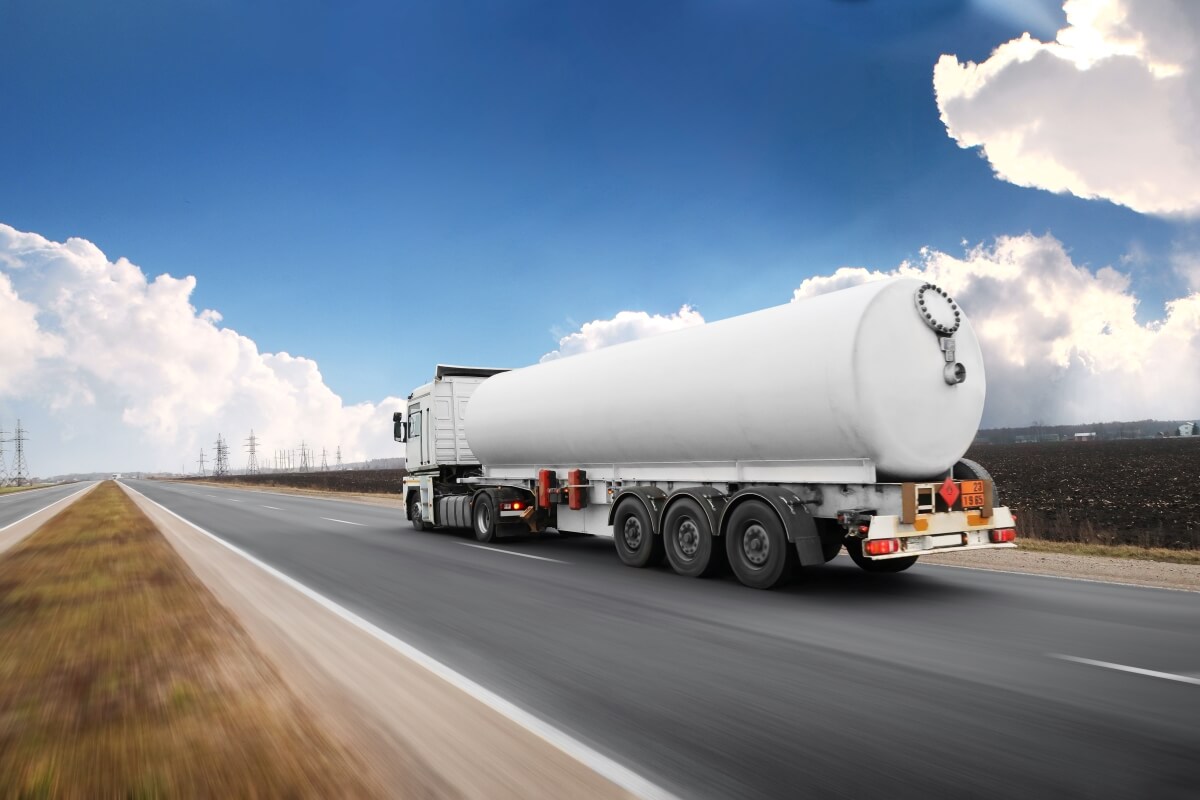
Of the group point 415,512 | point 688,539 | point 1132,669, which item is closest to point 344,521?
point 415,512

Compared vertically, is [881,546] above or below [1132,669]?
above

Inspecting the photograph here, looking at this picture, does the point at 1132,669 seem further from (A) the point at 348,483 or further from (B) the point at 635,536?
(A) the point at 348,483

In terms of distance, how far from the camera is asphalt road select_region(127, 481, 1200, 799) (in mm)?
3459

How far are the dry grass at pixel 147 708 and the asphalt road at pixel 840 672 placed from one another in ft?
4.18

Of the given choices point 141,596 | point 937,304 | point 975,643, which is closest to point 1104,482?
point 937,304

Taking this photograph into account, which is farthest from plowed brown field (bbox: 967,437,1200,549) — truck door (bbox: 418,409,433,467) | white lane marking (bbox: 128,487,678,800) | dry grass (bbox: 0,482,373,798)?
dry grass (bbox: 0,482,373,798)

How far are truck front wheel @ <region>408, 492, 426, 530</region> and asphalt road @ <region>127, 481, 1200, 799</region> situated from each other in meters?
7.27

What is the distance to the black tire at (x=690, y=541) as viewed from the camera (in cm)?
880

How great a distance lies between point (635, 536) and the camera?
10.2 meters

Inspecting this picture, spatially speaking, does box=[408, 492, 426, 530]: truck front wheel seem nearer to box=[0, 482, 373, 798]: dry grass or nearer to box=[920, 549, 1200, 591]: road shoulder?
box=[0, 482, 373, 798]: dry grass

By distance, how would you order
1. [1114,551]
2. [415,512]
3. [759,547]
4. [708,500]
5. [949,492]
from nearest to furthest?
[949,492]
[759,547]
[708,500]
[1114,551]
[415,512]

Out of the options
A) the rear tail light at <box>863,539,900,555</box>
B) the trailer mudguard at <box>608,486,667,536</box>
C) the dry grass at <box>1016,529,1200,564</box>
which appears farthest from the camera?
the dry grass at <box>1016,529,1200,564</box>

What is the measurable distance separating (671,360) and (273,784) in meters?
7.15

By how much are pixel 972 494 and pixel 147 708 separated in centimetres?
779
